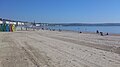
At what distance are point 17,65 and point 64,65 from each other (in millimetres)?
2183

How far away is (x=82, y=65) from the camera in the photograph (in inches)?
426

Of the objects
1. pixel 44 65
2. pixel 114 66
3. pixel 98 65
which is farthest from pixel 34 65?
pixel 114 66

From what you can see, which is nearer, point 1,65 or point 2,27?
point 1,65

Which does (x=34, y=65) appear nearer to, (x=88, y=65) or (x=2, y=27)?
(x=88, y=65)

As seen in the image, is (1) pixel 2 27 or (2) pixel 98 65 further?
(1) pixel 2 27

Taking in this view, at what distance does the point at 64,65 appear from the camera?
1078cm

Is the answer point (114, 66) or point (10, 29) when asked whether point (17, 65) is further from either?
point (10, 29)

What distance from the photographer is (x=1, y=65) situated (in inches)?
430

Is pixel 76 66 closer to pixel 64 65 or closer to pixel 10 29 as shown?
pixel 64 65

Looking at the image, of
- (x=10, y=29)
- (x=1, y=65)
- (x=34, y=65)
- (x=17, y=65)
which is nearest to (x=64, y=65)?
(x=34, y=65)

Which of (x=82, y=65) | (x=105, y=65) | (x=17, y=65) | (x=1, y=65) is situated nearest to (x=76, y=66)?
(x=82, y=65)

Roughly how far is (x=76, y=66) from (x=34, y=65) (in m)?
1.93

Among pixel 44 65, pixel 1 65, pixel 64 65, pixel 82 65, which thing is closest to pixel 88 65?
pixel 82 65

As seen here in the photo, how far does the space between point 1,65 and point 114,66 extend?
5196mm
